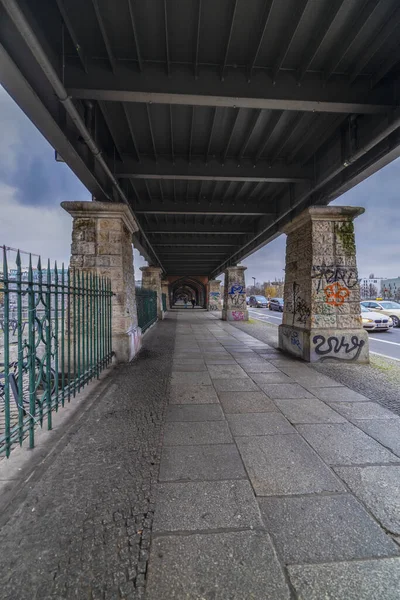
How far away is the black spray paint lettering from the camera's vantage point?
5.90 meters

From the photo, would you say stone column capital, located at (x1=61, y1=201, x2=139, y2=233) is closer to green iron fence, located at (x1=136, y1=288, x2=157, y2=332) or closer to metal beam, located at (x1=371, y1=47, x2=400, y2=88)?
green iron fence, located at (x1=136, y1=288, x2=157, y2=332)

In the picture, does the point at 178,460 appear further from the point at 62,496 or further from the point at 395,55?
the point at 395,55

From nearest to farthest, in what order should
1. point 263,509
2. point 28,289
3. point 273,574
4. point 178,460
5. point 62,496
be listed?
point 273,574 < point 263,509 < point 62,496 < point 178,460 < point 28,289

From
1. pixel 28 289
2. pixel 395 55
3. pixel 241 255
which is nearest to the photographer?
pixel 28 289

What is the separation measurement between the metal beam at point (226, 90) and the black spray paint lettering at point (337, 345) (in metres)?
4.11

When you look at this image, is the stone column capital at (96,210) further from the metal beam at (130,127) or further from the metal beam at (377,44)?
the metal beam at (377,44)

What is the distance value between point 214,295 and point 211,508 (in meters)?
25.4

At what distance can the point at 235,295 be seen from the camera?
16500mm

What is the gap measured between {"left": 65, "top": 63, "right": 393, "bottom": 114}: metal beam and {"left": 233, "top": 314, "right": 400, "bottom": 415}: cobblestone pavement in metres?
3.94

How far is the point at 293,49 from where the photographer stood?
10.2 ft

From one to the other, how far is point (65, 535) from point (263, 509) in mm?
1244

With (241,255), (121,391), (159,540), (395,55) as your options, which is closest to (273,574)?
(159,540)

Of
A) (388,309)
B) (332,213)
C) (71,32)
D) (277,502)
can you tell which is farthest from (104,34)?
(388,309)

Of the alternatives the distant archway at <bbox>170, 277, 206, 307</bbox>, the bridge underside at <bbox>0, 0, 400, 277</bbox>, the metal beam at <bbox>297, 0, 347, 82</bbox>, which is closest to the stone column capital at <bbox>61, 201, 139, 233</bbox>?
the bridge underside at <bbox>0, 0, 400, 277</bbox>
